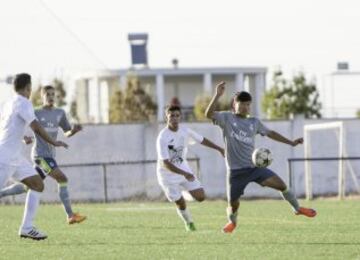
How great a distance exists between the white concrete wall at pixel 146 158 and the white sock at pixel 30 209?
24.7 meters

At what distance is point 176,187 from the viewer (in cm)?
1859

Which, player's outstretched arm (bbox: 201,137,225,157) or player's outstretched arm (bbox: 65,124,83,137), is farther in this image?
player's outstretched arm (bbox: 65,124,83,137)

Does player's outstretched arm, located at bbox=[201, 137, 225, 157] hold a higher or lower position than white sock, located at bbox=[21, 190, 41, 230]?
higher

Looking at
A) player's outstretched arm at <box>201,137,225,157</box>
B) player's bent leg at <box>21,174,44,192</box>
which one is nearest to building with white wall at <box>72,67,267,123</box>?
player's outstretched arm at <box>201,137,225,157</box>

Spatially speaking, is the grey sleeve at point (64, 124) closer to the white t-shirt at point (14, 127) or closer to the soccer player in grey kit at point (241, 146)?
the soccer player in grey kit at point (241, 146)

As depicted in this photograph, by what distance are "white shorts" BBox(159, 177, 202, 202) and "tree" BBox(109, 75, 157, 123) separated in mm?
56790

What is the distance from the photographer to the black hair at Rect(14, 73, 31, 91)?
50.8ft

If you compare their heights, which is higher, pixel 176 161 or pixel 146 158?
pixel 176 161

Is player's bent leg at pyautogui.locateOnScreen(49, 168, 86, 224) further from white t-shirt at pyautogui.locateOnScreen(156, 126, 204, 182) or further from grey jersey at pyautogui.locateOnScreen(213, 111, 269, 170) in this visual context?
grey jersey at pyautogui.locateOnScreen(213, 111, 269, 170)

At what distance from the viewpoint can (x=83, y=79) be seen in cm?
9862

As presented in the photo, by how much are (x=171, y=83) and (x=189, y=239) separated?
271 feet

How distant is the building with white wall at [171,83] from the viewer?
9438cm

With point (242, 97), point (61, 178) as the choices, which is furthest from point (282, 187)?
point (61, 178)

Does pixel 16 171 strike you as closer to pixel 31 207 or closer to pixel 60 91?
pixel 31 207
